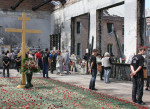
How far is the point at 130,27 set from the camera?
12.5m

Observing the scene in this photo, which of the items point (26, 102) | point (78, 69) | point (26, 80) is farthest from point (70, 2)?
point (26, 102)

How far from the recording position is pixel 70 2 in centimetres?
1905

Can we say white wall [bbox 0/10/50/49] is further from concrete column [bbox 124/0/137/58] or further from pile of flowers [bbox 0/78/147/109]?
pile of flowers [bbox 0/78/147/109]

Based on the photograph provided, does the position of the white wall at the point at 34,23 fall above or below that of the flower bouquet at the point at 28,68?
above

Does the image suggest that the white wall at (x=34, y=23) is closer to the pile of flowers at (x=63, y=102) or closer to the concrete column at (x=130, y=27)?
the concrete column at (x=130, y=27)

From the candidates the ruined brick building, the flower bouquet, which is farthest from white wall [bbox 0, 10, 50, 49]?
the flower bouquet

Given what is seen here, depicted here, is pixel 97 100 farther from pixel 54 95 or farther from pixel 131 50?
pixel 131 50

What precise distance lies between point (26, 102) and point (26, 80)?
3.56m

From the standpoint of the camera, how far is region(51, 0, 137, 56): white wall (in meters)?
12.3

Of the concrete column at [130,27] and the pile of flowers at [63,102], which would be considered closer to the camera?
the pile of flowers at [63,102]

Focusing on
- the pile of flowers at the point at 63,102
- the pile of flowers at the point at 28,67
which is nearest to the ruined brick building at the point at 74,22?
the pile of flowers at the point at 28,67

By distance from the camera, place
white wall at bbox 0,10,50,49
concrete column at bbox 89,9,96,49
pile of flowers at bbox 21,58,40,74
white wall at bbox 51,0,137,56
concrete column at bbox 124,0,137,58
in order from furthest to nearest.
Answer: white wall at bbox 0,10,50,49 → concrete column at bbox 89,9,96,49 → white wall at bbox 51,0,137,56 → concrete column at bbox 124,0,137,58 → pile of flowers at bbox 21,58,40,74

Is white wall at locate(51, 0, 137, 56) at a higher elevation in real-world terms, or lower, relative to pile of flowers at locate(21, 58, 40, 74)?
higher

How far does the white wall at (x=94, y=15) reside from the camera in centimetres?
1227
